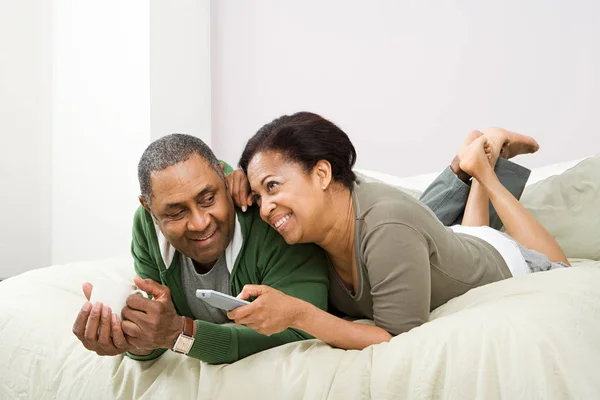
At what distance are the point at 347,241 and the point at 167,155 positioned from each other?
0.43m

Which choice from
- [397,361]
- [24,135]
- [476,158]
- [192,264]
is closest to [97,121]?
[24,135]

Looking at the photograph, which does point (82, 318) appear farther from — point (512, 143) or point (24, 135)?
point (24, 135)

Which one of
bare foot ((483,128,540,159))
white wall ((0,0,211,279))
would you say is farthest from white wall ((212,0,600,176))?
bare foot ((483,128,540,159))

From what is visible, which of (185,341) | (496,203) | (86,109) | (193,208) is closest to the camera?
(185,341)

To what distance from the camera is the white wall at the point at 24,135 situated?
13.0 ft

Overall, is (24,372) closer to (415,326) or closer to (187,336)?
(187,336)

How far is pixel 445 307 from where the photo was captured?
151 centimetres

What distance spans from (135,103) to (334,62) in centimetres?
111

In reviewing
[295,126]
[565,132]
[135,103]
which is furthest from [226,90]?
[295,126]

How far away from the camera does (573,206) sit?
2344 millimetres

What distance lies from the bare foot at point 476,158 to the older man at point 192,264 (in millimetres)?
805

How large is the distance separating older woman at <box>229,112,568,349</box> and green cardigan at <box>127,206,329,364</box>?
60 mm

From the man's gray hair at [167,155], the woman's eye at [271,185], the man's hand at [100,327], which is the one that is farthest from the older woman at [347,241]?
the man's hand at [100,327]

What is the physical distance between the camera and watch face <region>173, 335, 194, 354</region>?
1.29 m
